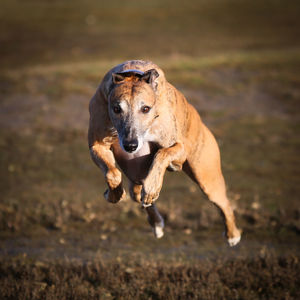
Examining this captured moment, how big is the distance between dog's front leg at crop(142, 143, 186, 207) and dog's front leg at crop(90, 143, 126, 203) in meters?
0.34

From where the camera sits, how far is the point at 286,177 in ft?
46.7

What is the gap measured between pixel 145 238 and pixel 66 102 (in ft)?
35.6

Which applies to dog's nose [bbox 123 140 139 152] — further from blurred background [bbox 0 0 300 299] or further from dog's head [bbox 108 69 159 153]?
blurred background [bbox 0 0 300 299]

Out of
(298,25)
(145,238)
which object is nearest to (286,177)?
(145,238)

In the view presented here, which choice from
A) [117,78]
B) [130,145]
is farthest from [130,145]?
[117,78]

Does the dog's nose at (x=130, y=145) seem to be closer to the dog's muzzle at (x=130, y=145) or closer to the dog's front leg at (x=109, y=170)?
the dog's muzzle at (x=130, y=145)

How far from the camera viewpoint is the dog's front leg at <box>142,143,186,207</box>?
5.15 metres

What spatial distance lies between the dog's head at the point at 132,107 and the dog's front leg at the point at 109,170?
0.52 m

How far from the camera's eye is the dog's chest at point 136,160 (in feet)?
19.1

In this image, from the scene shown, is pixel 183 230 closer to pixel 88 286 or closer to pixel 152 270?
pixel 152 270

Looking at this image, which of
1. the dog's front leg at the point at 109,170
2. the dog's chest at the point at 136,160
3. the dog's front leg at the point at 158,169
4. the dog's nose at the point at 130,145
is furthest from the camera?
the dog's chest at the point at 136,160

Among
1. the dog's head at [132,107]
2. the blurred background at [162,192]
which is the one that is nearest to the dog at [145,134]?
the dog's head at [132,107]

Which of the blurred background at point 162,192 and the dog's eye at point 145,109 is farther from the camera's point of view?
the blurred background at point 162,192

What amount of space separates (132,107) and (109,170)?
31.5 inches
